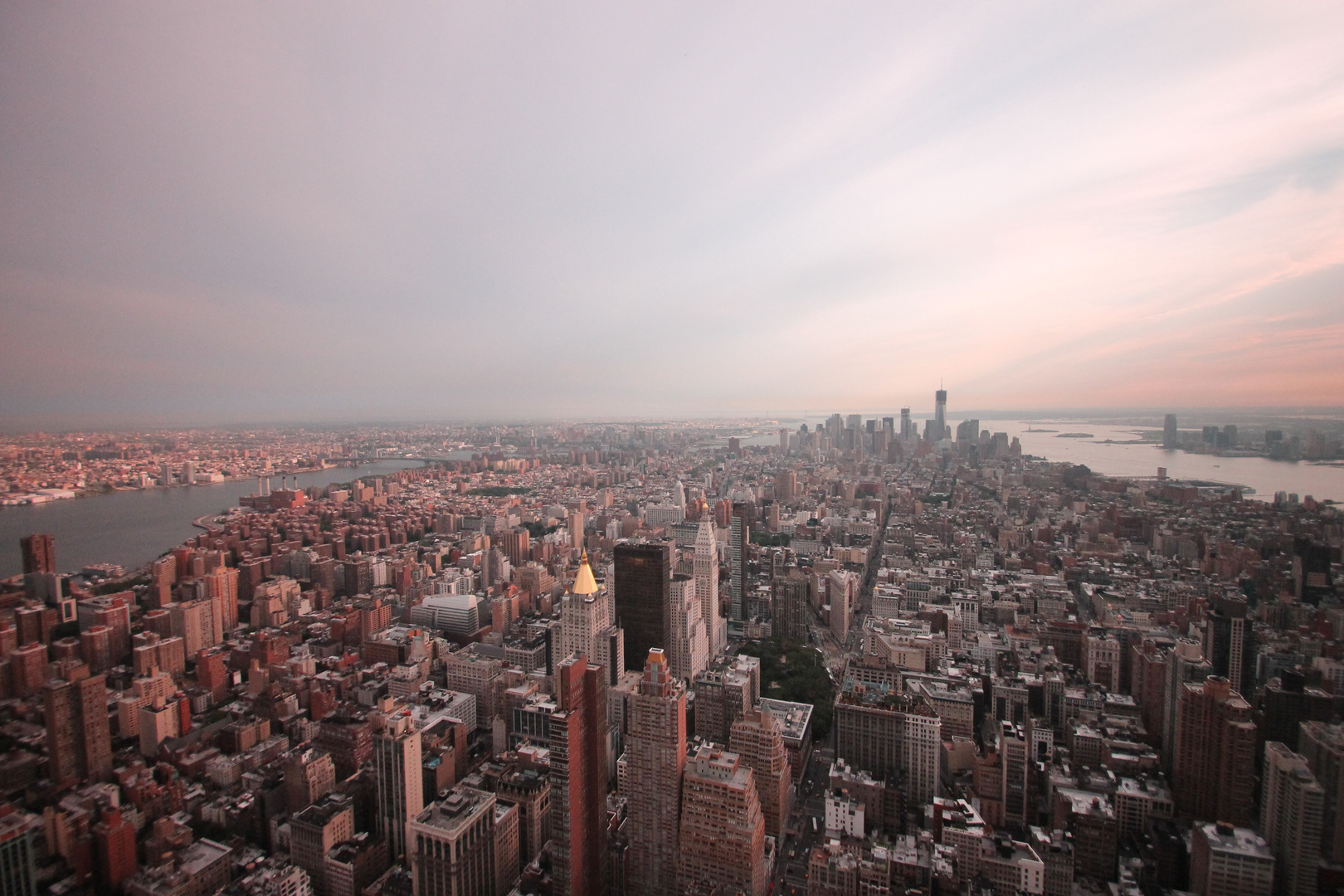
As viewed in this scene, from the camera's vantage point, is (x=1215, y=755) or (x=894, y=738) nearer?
(x=1215, y=755)

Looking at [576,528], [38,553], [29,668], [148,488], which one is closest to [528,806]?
[29,668]

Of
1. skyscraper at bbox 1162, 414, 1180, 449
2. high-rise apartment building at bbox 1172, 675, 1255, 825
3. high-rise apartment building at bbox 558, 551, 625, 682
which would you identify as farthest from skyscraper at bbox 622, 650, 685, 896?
skyscraper at bbox 1162, 414, 1180, 449

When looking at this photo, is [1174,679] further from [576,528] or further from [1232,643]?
[576,528]

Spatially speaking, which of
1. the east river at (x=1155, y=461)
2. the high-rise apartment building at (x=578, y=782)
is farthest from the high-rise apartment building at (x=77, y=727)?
the east river at (x=1155, y=461)

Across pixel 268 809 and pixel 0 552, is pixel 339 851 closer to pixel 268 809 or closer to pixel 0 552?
pixel 268 809

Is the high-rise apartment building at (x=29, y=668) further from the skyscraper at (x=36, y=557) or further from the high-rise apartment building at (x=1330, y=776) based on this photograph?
the high-rise apartment building at (x=1330, y=776)

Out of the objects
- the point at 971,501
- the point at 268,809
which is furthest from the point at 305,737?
the point at 971,501
